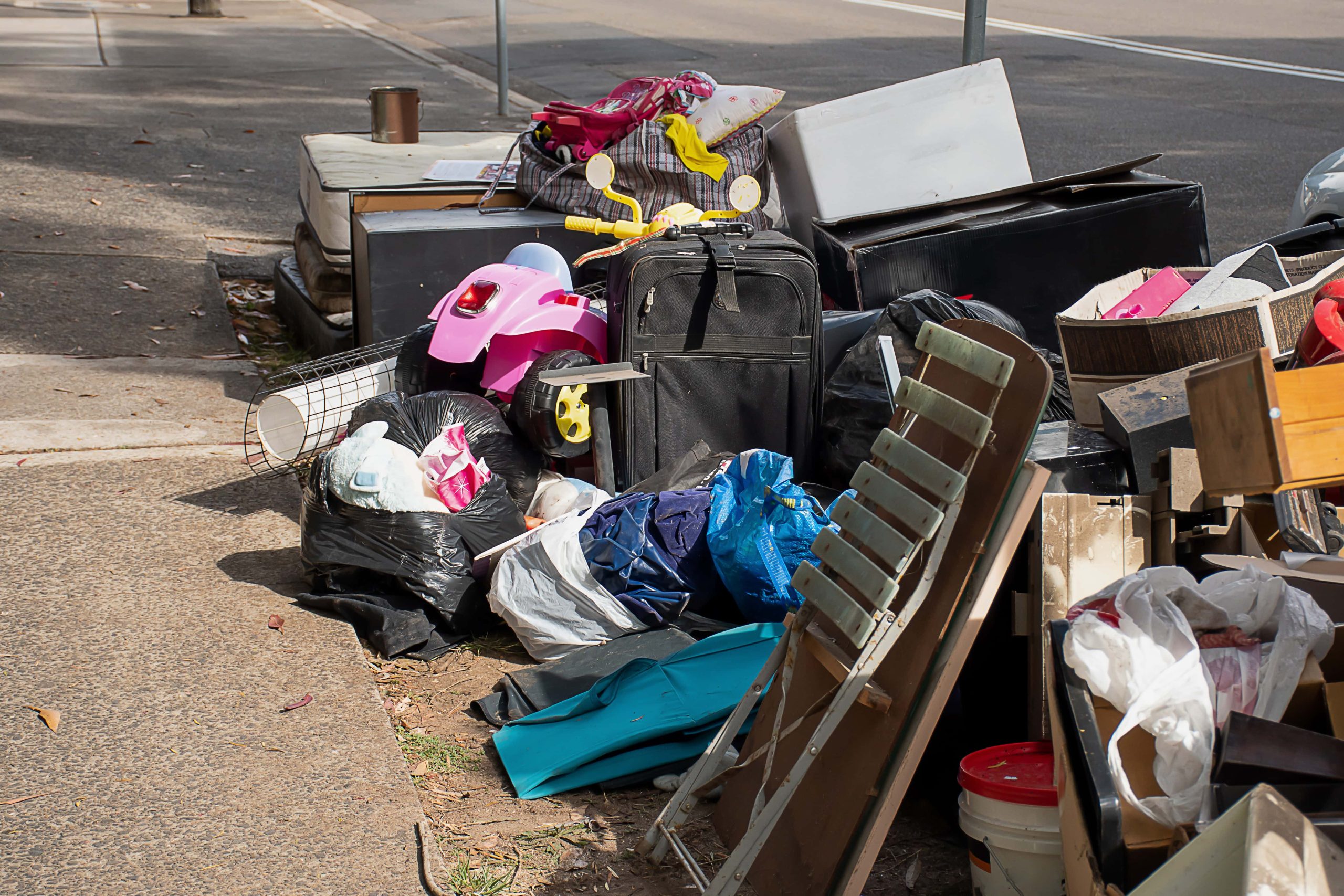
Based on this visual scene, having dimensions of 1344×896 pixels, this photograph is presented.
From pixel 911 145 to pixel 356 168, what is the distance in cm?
255

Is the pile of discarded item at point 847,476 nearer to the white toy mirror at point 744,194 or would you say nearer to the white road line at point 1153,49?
the white toy mirror at point 744,194

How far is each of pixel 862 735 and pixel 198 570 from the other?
7.07ft

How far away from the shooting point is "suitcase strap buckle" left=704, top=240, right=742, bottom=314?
3.40m

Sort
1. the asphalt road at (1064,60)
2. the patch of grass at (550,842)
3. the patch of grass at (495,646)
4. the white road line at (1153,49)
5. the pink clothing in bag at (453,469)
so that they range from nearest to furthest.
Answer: the patch of grass at (550,842) < the patch of grass at (495,646) < the pink clothing in bag at (453,469) < the asphalt road at (1064,60) < the white road line at (1153,49)

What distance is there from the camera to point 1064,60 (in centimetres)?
1327

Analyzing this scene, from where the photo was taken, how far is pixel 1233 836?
52.7 inches

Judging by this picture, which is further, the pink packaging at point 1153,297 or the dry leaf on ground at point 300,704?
the pink packaging at point 1153,297

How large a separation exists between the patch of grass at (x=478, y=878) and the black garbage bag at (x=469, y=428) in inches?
55.2

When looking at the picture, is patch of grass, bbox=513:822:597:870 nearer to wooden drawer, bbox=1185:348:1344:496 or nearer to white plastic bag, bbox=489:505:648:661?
white plastic bag, bbox=489:505:648:661

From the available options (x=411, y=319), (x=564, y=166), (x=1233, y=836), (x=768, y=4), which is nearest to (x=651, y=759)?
(x=1233, y=836)

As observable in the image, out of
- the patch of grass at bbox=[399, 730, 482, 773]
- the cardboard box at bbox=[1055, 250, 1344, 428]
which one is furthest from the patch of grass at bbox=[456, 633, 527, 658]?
the cardboard box at bbox=[1055, 250, 1344, 428]

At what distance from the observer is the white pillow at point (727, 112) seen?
Result: 446 centimetres

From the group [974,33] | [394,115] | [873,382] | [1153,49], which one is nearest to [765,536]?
[873,382]

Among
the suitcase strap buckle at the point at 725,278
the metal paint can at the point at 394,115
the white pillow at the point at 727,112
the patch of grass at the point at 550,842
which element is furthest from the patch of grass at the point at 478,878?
the metal paint can at the point at 394,115
